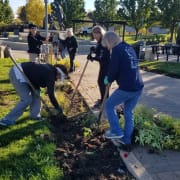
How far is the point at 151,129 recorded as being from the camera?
6047 mm

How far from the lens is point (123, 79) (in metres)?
5.35

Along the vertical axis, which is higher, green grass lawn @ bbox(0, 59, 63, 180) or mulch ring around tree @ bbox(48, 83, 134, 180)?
green grass lawn @ bbox(0, 59, 63, 180)

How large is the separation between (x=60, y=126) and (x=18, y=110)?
84 cm

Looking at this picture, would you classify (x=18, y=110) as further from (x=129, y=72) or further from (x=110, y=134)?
(x=129, y=72)

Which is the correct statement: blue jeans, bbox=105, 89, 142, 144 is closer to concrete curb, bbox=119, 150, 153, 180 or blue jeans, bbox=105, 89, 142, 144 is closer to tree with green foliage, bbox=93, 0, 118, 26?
concrete curb, bbox=119, 150, 153, 180

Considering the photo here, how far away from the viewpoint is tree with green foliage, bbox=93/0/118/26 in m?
52.1

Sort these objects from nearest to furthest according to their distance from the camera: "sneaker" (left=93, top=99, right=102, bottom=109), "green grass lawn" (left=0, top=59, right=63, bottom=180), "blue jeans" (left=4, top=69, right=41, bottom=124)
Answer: "green grass lawn" (left=0, top=59, right=63, bottom=180) < "blue jeans" (left=4, top=69, right=41, bottom=124) < "sneaker" (left=93, top=99, right=102, bottom=109)

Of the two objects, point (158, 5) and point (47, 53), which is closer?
point (47, 53)

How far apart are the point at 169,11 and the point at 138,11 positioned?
533 cm

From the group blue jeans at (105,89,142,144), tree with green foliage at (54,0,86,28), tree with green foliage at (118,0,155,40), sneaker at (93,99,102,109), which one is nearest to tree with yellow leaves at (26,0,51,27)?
tree with green foliage at (54,0,86,28)

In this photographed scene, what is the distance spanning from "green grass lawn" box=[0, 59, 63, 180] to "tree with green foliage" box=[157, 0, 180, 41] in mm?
36271

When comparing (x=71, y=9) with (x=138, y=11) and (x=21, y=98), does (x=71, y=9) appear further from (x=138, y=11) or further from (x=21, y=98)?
(x=21, y=98)

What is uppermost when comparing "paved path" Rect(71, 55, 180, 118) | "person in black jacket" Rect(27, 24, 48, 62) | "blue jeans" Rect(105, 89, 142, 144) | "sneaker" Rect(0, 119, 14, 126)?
"person in black jacket" Rect(27, 24, 48, 62)

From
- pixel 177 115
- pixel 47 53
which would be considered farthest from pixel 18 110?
pixel 47 53
